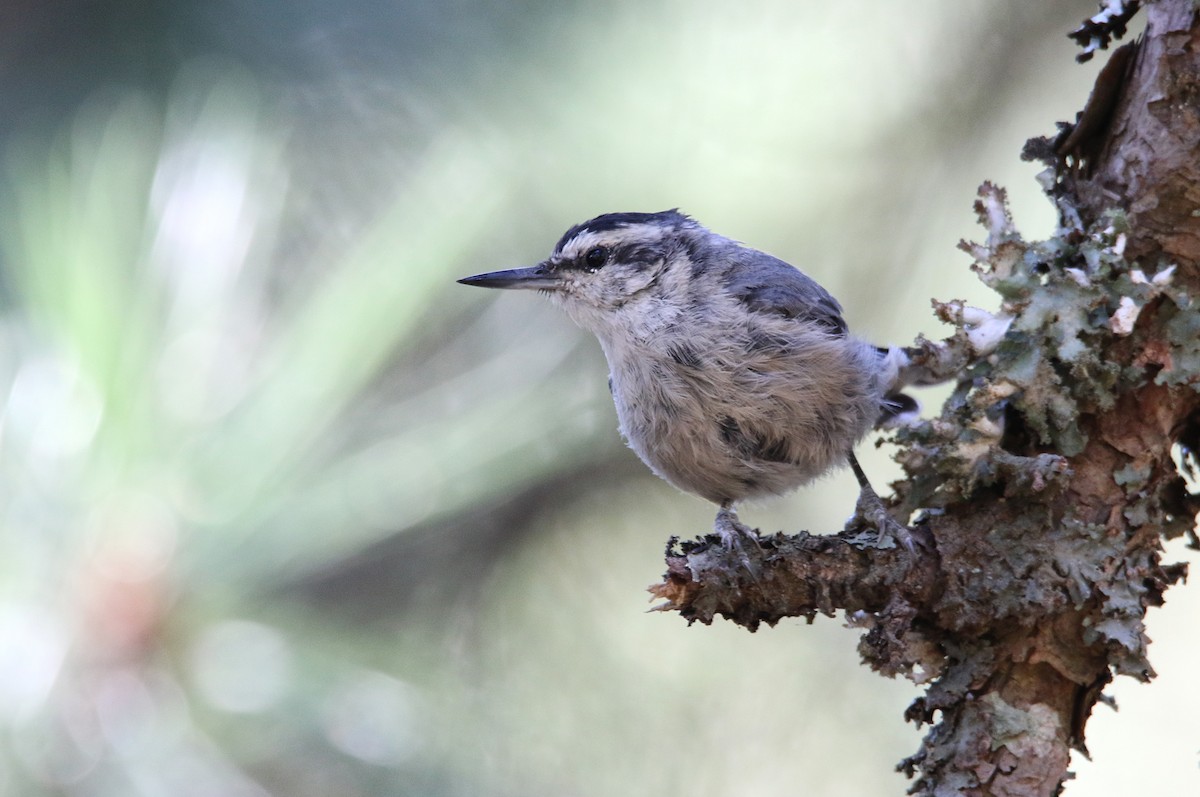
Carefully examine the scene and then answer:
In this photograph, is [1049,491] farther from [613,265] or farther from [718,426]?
[613,265]

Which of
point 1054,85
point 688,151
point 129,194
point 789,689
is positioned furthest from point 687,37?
point 789,689

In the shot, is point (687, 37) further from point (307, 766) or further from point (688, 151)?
point (307, 766)

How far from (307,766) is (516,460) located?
673 millimetres

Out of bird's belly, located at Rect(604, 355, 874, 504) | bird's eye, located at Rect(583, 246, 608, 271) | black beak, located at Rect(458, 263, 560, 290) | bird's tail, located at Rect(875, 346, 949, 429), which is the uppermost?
bird's eye, located at Rect(583, 246, 608, 271)

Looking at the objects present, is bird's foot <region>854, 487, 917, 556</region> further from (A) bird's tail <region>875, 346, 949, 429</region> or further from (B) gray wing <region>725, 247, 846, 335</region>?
(B) gray wing <region>725, 247, 846, 335</region>

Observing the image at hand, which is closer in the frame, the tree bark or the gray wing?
the tree bark

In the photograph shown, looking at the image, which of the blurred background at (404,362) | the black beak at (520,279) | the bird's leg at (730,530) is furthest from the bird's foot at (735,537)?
the black beak at (520,279)

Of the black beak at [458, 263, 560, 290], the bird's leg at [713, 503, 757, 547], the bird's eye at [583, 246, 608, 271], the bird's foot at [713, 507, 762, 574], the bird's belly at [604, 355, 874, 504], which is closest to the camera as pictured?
the bird's foot at [713, 507, 762, 574]

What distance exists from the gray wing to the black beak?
42cm

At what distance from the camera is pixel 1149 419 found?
167cm

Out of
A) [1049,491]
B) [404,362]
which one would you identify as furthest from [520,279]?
[1049,491]

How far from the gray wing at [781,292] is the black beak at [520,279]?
417mm

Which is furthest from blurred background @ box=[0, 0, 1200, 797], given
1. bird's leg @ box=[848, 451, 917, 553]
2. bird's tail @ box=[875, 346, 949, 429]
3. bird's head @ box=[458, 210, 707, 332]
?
bird's leg @ box=[848, 451, 917, 553]

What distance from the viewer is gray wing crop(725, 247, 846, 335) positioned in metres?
2.43
